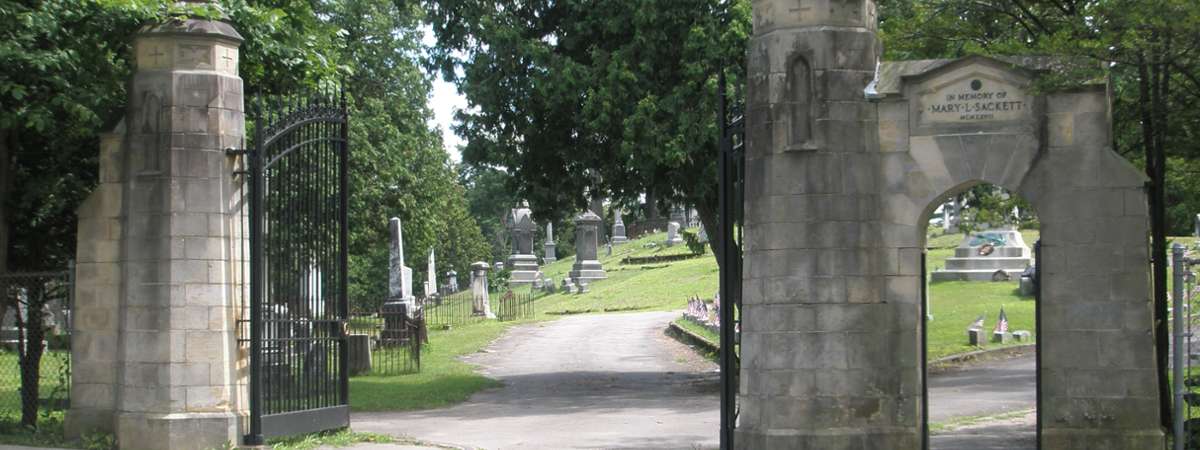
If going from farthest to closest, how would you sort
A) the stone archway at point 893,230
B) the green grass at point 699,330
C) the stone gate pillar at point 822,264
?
the green grass at point 699,330, the stone gate pillar at point 822,264, the stone archway at point 893,230

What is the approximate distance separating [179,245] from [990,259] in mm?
28080

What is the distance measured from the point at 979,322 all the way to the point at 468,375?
9.69 m

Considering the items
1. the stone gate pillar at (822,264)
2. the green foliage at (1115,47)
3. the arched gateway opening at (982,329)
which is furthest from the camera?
the arched gateway opening at (982,329)

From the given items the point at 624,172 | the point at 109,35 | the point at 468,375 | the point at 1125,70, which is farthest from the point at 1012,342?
the point at 109,35

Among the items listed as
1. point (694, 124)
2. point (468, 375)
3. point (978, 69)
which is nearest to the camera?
point (978, 69)

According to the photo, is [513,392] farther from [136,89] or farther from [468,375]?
[136,89]

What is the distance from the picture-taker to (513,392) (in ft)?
73.0

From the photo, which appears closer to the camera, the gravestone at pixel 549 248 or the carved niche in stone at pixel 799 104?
the carved niche in stone at pixel 799 104

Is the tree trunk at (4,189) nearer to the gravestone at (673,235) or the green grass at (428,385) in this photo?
the green grass at (428,385)

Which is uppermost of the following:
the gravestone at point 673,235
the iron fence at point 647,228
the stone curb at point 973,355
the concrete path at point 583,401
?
the iron fence at point 647,228

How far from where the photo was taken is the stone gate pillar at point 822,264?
39.0ft

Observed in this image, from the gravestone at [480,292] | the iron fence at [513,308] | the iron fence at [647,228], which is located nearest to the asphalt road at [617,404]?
the iron fence at [513,308]

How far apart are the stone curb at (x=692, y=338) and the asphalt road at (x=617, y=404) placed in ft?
1.13

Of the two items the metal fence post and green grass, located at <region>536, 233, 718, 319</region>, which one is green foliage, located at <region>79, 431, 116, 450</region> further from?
green grass, located at <region>536, 233, 718, 319</region>
